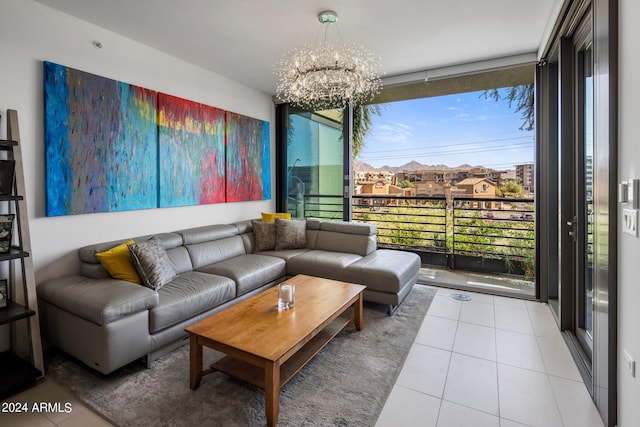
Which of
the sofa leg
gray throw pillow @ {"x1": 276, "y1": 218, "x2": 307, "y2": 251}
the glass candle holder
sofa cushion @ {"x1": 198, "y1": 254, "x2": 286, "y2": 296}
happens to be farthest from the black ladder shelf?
the sofa leg

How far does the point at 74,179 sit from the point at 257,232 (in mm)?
1970

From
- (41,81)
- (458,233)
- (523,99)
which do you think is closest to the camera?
(41,81)

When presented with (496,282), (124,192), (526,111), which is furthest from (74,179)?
(526,111)

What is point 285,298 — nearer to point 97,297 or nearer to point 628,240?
point 97,297

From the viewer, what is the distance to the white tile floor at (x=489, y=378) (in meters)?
1.76

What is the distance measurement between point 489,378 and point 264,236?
2.80 meters

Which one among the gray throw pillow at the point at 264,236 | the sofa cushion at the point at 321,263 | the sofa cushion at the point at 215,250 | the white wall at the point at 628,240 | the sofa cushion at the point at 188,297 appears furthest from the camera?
the gray throw pillow at the point at 264,236

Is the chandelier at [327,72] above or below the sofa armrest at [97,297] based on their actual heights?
above

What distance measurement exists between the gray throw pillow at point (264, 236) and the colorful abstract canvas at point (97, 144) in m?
1.24

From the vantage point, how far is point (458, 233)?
16.1ft

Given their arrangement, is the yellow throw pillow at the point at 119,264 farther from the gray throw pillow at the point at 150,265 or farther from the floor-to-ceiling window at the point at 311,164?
the floor-to-ceiling window at the point at 311,164

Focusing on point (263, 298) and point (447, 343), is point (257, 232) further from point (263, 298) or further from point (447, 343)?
point (447, 343)

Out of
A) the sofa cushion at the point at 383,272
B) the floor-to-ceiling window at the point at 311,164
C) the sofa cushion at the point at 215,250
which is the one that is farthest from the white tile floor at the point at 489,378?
the floor-to-ceiling window at the point at 311,164

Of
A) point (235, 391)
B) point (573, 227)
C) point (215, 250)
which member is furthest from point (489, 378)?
point (215, 250)
